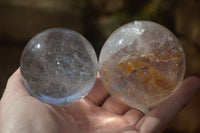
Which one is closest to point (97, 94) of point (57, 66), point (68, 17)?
point (57, 66)

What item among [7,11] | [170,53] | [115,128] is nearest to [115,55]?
[170,53]

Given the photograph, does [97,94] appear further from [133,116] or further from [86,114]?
[133,116]

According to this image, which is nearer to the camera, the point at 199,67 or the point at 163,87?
the point at 163,87

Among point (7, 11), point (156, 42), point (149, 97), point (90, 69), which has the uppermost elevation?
point (156, 42)

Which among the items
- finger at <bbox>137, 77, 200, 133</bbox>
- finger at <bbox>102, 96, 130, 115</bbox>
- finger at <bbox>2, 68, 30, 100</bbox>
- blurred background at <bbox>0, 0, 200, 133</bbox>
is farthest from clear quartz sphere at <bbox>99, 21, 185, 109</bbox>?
blurred background at <bbox>0, 0, 200, 133</bbox>

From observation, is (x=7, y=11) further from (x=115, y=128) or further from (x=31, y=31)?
(x=115, y=128)

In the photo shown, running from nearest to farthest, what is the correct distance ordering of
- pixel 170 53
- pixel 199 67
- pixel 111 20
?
pixel 170 53, pixel 199 67, pixel 111 20

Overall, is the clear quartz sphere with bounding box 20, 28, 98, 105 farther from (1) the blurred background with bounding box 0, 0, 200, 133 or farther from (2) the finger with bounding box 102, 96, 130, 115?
(1) the blurred background with bounding box 0, 0, 200, 133
